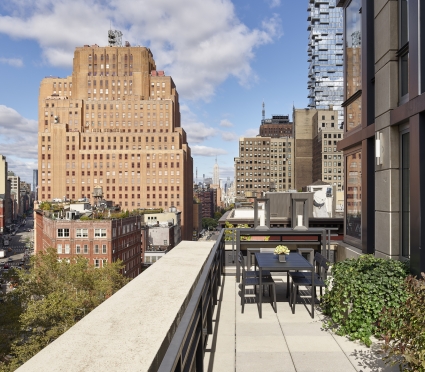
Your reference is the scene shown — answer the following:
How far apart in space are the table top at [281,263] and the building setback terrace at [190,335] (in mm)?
990

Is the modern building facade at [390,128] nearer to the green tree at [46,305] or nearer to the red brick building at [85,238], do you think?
→ the green tree at [46,305]

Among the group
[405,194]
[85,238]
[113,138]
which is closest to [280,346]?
[405,194]

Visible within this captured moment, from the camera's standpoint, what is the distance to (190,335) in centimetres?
331

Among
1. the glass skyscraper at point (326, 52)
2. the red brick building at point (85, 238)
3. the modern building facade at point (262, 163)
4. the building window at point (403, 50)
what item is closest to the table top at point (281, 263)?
the building window at point (403, 50)

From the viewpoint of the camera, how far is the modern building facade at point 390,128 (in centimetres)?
656

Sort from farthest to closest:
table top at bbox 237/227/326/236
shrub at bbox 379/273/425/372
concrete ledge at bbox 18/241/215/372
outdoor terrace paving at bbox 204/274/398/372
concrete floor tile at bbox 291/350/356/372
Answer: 1. table top at bbox 237/227/326/236
2. outdoor terrace paving at bbox 204/274/398/372
3. concrete floor tile at bbox 291/350/356/372
4. shrub at bbox 379/273/425/372
5. concrete ledge at bbox 18/241/215/372

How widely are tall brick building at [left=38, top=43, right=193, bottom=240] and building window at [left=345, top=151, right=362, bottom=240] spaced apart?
10735cm

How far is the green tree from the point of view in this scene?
2548cm

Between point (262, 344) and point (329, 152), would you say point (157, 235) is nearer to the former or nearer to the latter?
point (329, 152)

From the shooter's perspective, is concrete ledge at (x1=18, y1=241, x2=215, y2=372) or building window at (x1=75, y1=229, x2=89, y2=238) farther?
building window at (x1=75, y1=229, x2=89, y2=238)

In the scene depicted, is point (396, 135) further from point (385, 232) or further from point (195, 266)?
point (195, 266)

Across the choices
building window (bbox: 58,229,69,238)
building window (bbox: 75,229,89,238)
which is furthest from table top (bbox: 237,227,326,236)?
building window (bbox: 58,229,69,238)

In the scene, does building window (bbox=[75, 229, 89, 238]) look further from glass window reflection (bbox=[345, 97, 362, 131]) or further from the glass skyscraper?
the glass skyscraper

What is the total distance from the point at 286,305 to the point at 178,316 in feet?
15.3
